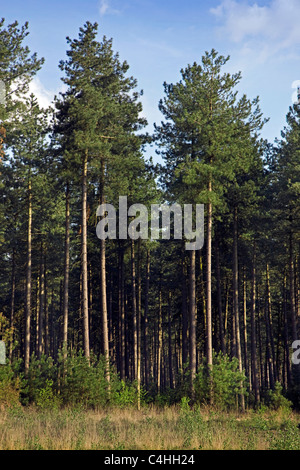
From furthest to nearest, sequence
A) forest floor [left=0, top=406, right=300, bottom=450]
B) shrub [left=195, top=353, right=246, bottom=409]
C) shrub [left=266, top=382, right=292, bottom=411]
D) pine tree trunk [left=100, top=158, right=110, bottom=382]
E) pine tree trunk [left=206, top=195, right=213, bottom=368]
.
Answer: shrub [left=266, top=382, right=292, bottom=411]
pine tree trunk [left=100, top=158, right=110, bottom=382]
pine tree trunk [left=206, top=195, right=213, bottom=368]
shrub [left=195, top=353, right=246, bottom=409]
forest floor [left=0, top=406, right=300, bottom=450]

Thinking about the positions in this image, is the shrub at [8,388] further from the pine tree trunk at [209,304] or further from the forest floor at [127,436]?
the pine tree trunk at [209,304]

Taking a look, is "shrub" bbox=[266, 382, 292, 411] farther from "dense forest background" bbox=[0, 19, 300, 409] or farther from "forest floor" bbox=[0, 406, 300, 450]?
"forest floor" bbox=[0, 406, 300, 450]

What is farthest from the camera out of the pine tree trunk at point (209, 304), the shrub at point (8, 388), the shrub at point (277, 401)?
the shrub at point (277, 401)

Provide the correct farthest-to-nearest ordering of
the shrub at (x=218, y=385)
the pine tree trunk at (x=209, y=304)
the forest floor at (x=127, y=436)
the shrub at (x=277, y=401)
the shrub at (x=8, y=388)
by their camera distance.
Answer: the shrub at (x=277, y=401)
the pine tree trunk at (x=209, y=304)
the shrub at (x=218, y=385)
the shrub at (x=8, y=388)
the forest floor at (x=127, y=436)

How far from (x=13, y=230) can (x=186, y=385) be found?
18375 mm

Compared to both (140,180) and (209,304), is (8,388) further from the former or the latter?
(140,180)

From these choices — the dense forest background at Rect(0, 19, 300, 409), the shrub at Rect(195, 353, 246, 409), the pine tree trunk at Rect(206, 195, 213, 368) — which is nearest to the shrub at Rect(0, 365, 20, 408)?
the dense forest background at Rect(0, 19, 300, 409)

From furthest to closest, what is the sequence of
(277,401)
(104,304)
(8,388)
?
(277,401)
(104,304)
(8,388)

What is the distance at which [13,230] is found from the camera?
34.9 metres

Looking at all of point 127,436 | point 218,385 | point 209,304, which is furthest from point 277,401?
point 127,436

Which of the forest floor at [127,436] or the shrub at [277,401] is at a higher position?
the forest floor at [127,436]

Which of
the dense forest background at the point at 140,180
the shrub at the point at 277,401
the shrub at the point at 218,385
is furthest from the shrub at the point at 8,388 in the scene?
the shrub at the point at 277,401

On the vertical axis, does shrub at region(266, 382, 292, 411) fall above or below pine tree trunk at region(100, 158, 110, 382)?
below
